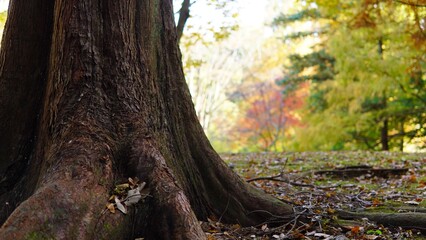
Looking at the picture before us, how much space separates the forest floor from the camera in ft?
13.1

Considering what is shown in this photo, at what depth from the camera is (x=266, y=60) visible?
1125 inches

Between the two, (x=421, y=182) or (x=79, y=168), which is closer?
(x=79, y=168)

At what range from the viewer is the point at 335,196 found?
537cm

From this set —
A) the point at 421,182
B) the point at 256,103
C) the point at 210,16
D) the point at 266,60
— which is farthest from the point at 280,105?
the point at 421,182

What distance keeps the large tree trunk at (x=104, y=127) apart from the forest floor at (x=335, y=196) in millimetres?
299

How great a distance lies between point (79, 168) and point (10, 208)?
102 centimetres

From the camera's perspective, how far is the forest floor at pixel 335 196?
3.99 metres

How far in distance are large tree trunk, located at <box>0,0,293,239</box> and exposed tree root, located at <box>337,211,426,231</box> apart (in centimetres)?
58

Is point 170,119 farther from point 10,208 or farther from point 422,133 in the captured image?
point 422,133

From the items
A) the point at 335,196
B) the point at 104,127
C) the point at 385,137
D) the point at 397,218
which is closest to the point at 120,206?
the point at 104,127

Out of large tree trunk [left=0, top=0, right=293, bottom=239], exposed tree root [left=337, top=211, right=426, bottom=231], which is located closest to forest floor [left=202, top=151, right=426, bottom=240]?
exposed tree root [left=337, top=211, right=426, bottom=231]

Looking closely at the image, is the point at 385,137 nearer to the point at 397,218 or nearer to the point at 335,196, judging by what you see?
the point at 335,196

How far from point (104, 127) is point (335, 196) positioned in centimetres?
296

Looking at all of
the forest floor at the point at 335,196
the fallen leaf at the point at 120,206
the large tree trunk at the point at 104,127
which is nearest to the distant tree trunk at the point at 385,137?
the forest floor at the point at 335,196
